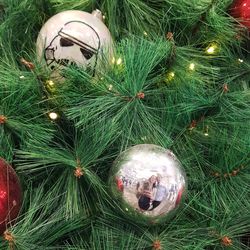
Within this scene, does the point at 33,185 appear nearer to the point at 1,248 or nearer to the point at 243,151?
the point at 1,248

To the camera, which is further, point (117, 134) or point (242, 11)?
point (242, 11)

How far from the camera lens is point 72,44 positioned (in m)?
0.67

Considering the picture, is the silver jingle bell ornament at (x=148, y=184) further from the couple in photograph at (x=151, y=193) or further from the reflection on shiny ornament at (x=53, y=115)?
the reflection on shiny ornament at (x=53, y=115)

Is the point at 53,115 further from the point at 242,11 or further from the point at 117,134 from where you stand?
the point at 242,11

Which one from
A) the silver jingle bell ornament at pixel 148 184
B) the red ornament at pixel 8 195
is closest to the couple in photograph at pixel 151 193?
the silver jingle bell ornament at pixel 148 184

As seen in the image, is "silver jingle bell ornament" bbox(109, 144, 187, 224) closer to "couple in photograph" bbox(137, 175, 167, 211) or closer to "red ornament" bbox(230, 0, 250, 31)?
"couple in photograph" bbox(137, 175, 167, 211)

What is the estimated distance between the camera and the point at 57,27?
68 centimetres

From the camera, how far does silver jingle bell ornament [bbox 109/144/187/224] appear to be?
1.94 feet

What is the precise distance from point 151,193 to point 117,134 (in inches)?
4.0

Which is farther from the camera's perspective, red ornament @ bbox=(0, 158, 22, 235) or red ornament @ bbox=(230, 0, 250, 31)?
red ornament @ bbox=(230, 0, 250, 31)

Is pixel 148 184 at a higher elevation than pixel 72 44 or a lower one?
lower

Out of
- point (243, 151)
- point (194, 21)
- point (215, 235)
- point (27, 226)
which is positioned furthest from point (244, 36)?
point (27, 226)

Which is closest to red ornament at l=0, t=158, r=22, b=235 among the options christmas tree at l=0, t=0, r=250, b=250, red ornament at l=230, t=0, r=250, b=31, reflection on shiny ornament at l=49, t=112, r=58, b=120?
christmas tree at l=0, t=0, r=250, b=250

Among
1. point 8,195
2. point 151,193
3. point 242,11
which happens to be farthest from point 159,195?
point 242,11
